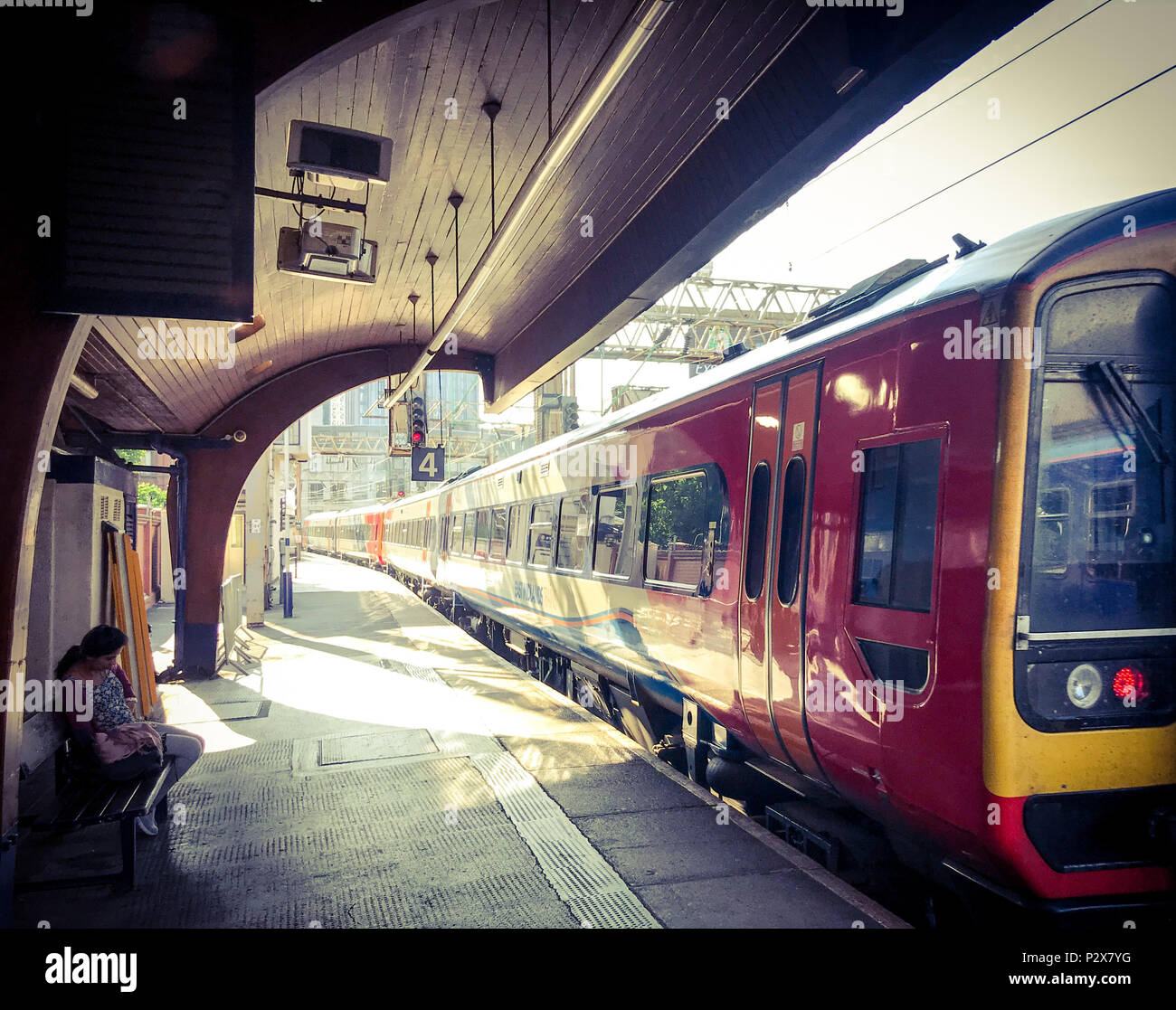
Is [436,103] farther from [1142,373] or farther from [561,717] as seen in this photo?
[561,717]

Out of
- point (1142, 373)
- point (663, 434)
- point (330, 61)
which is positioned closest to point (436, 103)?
point (330, 61)

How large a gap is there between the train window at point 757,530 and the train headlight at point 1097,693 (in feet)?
5.12

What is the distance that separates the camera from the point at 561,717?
7445 mm

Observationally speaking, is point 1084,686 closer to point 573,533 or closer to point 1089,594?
point 1089,594

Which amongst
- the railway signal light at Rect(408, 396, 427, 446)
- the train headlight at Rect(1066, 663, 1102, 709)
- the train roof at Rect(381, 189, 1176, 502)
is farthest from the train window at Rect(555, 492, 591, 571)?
the train headlight at Rect(1066, 663, 1102, 709)

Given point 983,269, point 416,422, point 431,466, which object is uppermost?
point 416,422

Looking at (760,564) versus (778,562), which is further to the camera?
(760,564)

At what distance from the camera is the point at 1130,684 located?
116 inches

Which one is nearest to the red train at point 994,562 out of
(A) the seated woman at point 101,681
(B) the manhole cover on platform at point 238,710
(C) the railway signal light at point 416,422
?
(A) the seated woman at point 101,681

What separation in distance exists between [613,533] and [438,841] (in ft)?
9.06

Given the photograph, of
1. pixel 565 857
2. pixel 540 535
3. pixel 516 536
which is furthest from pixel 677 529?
pixel 516 536
